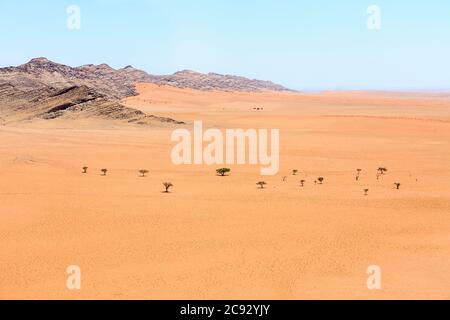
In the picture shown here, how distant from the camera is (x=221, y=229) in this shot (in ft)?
61.4

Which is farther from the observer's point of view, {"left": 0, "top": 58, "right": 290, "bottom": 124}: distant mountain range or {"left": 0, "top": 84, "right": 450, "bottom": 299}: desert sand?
{"left": 0, "top": 58, "right": 290, "bottom": 124}: distant mountain range

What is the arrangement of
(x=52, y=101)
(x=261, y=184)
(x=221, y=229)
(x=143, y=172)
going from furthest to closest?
1. (x=52, y=101)
2. (x=143, y=172)
3. (x=261, y=184)
4. (x=221, y=229)

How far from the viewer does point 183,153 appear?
132ft

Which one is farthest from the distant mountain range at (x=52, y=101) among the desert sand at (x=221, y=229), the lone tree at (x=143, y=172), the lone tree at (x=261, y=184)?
the lone tree at (x=261, y=184)

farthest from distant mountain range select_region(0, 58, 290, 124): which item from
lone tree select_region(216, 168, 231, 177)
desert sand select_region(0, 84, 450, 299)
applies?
lone tree select_region(216, 168, 231, 177)

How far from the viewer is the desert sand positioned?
13.8 metres

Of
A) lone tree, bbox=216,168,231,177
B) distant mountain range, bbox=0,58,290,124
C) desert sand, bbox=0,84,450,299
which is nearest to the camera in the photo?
desert sand, bbox=0,84,450,299

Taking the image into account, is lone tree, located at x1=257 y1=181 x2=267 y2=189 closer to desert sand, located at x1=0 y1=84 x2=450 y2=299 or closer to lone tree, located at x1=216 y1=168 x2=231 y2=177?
desert sand, located at x1=0 y1=84 x2=450 y2=299

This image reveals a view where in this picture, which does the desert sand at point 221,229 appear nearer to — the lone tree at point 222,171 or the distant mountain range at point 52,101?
the lone tree at point 222,171

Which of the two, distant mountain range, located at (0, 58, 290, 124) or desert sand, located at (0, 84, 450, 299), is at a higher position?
distant mountain range, located at (0, 58, 290, 124)

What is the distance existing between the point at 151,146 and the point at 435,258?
1227 inches

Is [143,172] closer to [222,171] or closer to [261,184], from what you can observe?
[222,171]

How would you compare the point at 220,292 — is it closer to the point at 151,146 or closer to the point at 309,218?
the point at 309,218

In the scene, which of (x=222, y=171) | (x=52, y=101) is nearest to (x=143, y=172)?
(x=222, y=171)
